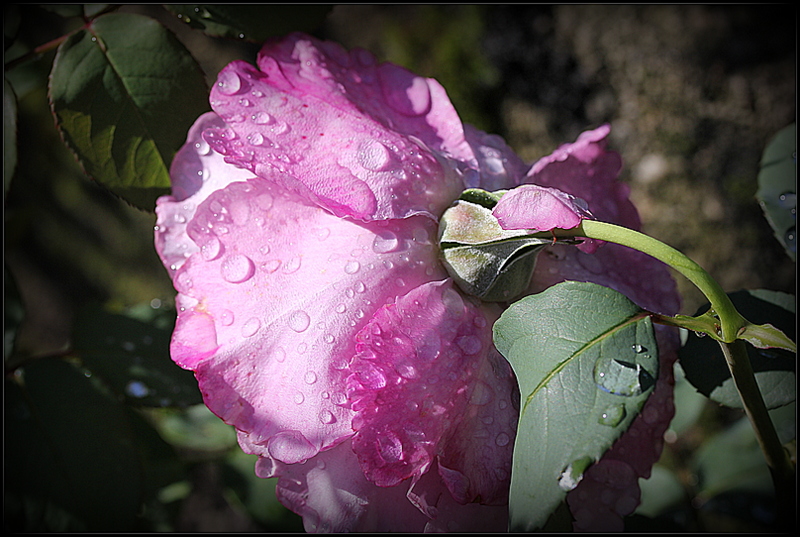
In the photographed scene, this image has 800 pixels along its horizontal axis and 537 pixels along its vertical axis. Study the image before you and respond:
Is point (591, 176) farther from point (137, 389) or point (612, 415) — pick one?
point (137, 389)

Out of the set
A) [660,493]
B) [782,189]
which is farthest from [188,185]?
[660,493]

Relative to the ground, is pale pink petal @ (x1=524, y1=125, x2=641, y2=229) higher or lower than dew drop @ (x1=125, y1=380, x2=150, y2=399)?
higher

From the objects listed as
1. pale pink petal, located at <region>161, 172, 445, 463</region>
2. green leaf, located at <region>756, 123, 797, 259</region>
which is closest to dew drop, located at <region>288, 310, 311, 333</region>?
pale pink petal, located at <region>161, 172, 445, 463</region>

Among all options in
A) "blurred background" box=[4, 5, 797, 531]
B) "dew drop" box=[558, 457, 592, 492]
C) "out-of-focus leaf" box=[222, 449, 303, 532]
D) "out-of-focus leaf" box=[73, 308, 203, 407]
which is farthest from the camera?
"blurred background" box=[4, 5, 797, 531]

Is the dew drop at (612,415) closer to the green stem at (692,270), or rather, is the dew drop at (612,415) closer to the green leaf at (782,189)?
the green stem at (692,270)

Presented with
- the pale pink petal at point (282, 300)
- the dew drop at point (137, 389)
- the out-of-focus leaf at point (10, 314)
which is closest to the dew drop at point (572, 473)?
the pale pink petal at point (282, 300)

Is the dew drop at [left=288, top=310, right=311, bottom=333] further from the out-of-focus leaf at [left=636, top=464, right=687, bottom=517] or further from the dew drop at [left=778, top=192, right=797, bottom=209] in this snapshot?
the out-of-focus leaf at [left=636, top=464, right=687, bottom=517]

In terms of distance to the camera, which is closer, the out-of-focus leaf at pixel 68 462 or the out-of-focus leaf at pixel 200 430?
the out-of-focus leaf at pixel 68 462
